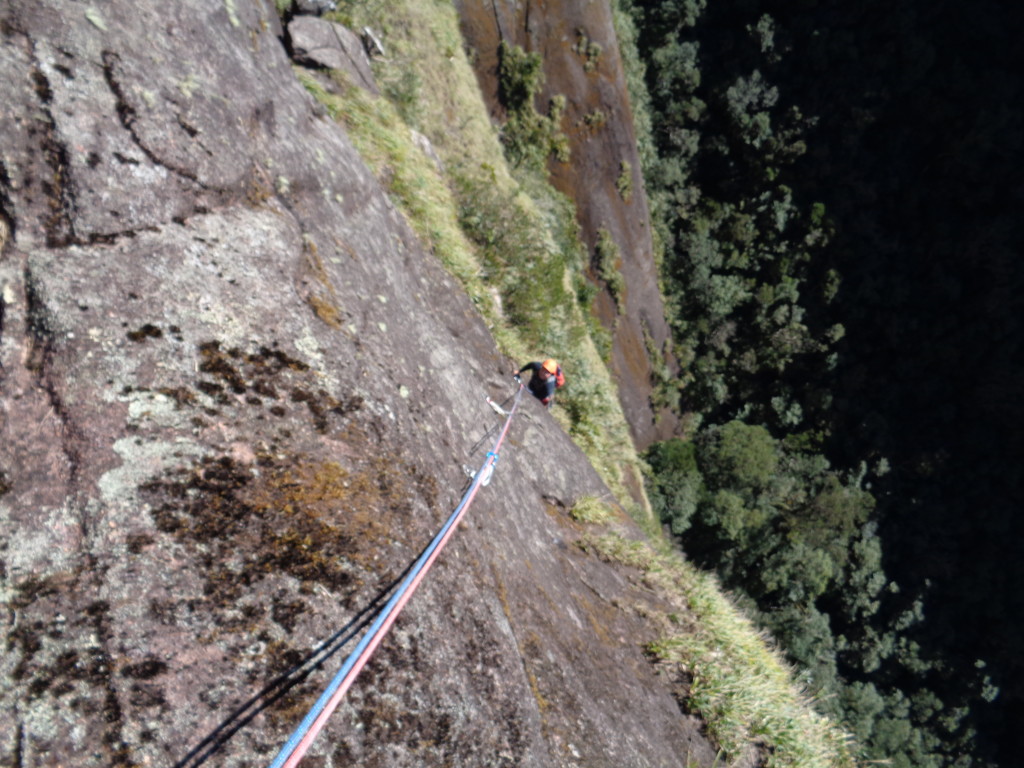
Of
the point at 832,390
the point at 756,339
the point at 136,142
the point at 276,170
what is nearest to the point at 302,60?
the point at 276,170

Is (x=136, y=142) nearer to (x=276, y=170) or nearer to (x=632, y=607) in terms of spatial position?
(x=276, y=170)

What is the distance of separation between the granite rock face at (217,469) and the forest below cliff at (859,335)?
19.7m

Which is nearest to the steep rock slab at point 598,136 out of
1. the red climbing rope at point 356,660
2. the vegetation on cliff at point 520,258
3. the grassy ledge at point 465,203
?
the vegetation on cliff at point 520,258

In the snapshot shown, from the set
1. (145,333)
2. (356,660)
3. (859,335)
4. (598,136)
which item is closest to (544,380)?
(145,333)

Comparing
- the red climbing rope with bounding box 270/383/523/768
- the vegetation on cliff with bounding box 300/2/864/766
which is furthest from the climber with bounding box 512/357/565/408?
the red climbing rope with bounding box 270/383/523/768

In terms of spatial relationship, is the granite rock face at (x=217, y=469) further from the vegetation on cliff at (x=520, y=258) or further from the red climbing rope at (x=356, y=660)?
the vegetation on cliff at (x=520, y=258)

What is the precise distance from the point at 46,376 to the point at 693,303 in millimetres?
23491

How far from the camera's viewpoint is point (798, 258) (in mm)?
24875

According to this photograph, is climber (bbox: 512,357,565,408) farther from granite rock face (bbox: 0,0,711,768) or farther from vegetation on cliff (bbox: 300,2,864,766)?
granite rock face (bbox: 0,0,711,768)

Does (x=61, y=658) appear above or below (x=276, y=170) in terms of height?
below

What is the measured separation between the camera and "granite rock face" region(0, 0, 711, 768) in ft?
7.19

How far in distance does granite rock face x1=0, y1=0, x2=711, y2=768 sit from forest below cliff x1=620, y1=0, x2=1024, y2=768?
19.7 metres

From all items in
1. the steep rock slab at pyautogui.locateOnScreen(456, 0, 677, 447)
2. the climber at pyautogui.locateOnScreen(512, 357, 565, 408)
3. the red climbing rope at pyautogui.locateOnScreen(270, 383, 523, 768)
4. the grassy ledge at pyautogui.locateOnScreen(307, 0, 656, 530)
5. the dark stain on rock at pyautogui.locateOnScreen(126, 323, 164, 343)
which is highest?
the steep rock slab at pyautogui.locateOnScreen(456, 0, 677, 447)

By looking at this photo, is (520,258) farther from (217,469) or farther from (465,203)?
(217,469)
